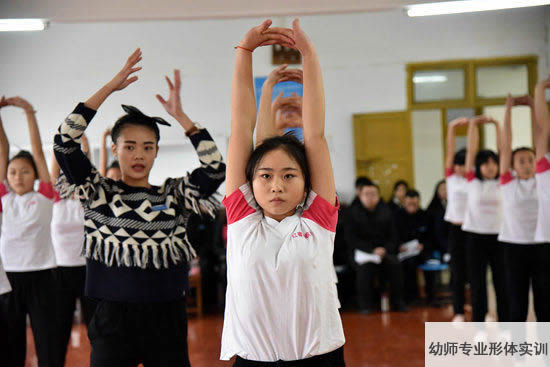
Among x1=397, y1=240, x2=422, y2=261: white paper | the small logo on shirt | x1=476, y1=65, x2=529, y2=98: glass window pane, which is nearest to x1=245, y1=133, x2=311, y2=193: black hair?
the small logo on shirt

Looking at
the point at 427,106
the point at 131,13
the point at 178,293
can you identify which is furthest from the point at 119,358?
the point at 427,106

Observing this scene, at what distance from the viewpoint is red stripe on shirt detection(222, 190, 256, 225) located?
157cm

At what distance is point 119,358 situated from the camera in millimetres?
1842

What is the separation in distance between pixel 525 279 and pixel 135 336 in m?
2.79

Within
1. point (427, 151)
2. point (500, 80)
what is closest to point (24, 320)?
point (427, 151)

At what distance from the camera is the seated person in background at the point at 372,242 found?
566 cm

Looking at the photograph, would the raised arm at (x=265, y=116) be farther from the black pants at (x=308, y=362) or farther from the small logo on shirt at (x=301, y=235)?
the black pants at (x=308, y=362)

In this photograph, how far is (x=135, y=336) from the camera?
6.18ft

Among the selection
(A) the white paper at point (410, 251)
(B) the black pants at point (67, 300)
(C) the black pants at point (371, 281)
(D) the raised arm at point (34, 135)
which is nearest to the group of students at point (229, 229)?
(B) the black pants at point (67, 300)

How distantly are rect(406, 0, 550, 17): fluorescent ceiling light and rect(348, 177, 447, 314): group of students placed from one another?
2.56 meters

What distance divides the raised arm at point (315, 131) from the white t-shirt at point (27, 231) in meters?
2.16

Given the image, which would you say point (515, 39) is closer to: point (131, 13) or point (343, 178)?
point (343, 178)

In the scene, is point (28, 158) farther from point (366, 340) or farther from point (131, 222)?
point (366, 340)

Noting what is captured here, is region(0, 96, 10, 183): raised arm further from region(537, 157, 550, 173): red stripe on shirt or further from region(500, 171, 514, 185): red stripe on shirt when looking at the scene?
region(500, 171, 514, 185): red stripe on shirt
